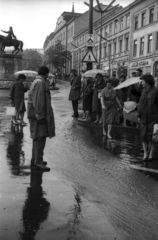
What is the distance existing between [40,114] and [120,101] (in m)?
6.06

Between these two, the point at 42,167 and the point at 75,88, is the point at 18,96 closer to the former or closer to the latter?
the point at 75,88

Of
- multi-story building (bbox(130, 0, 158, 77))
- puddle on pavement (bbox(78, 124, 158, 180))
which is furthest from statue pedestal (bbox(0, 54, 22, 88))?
puddle on pavement (bbox(78, 124, 158, 180))

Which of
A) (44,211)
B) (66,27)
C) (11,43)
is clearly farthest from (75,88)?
(66,27)

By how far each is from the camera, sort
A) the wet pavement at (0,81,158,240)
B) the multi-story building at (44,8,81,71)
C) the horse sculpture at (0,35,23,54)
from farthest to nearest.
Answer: the multi-story building at (44,8,81,71) < the horse sculpture at (0,35,23,54) < the wet pavement at (0,81,158,240)

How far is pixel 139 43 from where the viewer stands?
48.5m

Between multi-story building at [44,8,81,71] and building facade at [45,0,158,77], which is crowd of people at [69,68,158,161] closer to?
building facade at [45,0,158,77]

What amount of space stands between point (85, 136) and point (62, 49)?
239 ft

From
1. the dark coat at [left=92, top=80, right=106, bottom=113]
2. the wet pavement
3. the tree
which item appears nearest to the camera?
the wet pavement

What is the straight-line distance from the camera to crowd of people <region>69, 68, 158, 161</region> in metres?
7.30

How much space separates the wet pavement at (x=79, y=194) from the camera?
12.4 feet

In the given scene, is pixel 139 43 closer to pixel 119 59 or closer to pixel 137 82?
pixel 119 59

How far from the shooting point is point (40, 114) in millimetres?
6098

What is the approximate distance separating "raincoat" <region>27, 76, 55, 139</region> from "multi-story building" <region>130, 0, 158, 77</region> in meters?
38.3

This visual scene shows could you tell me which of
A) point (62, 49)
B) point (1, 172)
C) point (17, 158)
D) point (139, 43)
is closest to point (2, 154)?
point (17, 158)
